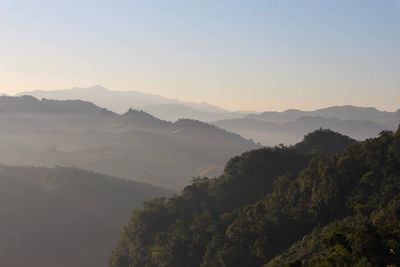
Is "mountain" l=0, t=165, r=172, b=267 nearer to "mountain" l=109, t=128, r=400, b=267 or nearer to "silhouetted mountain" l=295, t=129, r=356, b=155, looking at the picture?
"mountain" l=109, t=128, r=400, b=267

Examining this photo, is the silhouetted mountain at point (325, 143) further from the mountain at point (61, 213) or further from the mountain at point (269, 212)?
the mountain at point (61, 213)

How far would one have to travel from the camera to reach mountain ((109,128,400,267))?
3919 centimetres

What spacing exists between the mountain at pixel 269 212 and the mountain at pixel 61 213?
32.8 meters

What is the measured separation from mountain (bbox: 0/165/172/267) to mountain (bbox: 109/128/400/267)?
1293 inches

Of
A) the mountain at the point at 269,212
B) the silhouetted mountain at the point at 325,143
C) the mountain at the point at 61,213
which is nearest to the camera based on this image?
the mountain at the point at 269,212

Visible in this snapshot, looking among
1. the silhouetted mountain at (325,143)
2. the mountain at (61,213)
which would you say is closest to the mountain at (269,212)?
the silhouetted mountain at (325,143)

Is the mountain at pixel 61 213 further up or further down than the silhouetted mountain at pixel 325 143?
further down

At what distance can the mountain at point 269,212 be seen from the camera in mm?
39188

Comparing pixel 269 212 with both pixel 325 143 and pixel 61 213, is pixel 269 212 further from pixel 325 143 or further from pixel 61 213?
pixel 61 213

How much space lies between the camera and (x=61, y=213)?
107375mm

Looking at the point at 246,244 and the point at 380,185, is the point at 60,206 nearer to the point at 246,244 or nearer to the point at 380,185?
the point at 246,244

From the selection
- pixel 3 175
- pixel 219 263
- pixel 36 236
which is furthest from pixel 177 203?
pixel 3 175

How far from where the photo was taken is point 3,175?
12438 cm

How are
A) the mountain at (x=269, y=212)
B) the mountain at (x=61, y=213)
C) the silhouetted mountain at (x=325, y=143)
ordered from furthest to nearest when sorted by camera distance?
the mountain at (x=61, y=213)
the silhouetted mountain at (x=325, y=143)
the mountain at (x=269, y=212)
